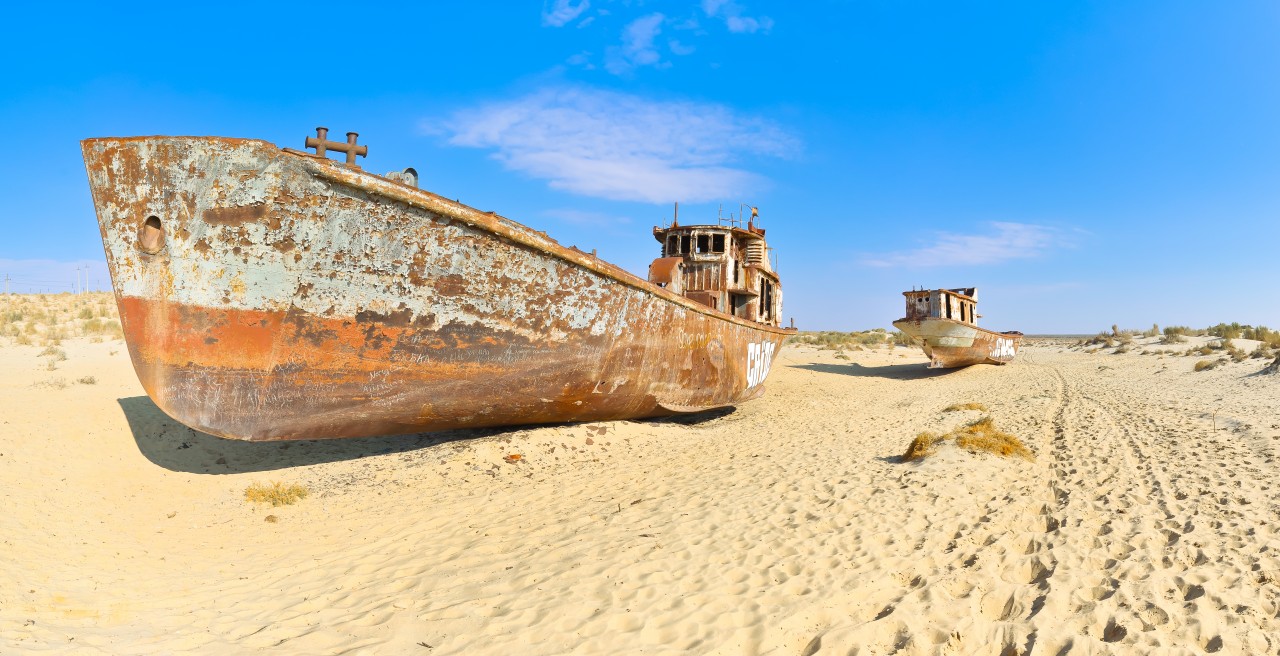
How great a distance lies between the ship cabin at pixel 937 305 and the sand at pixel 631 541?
10.3 m

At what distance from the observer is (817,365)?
22953mm

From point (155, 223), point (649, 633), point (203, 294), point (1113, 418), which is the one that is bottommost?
point (649, 633)

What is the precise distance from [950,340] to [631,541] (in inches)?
724

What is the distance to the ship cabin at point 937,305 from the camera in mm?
19297

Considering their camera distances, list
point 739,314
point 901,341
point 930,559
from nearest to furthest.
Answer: point 930,559, point 739,314, point 901,341

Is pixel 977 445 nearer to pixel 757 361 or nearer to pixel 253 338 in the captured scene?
pixel 757 361

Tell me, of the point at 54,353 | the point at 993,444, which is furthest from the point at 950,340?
the point at 54,353

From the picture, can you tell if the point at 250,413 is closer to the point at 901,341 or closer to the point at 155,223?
the point at 155,223

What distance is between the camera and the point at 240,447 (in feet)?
26.1

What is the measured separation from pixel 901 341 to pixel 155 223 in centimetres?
4342

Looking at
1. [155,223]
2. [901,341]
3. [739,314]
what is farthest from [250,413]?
[901,341]

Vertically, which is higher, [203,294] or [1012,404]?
[203,294]

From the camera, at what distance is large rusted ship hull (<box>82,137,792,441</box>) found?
541 cm

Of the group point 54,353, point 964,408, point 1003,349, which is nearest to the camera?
point 964,408
